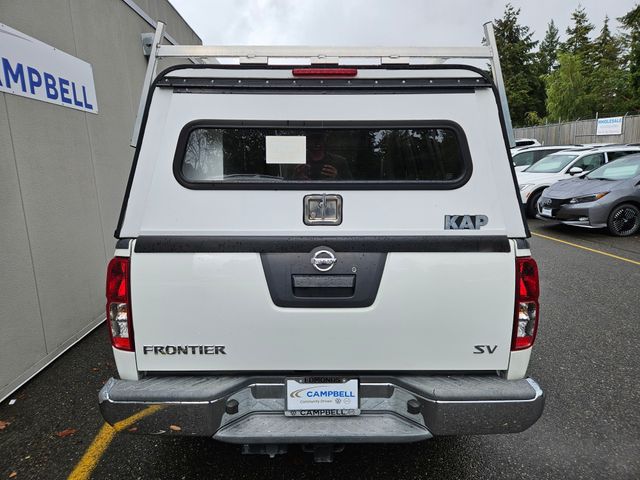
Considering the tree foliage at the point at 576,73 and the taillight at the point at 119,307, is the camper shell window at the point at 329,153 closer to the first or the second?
the taillight at the point at 119,307

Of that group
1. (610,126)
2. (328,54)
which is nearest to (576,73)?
(610,126)

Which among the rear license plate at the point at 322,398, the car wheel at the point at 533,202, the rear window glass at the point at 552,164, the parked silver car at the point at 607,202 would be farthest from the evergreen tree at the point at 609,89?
the rear license plate at the point at 322,398

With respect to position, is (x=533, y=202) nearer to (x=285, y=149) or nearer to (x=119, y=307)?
(x=285, y=149)

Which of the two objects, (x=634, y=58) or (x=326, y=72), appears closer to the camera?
(x=326, y=72)

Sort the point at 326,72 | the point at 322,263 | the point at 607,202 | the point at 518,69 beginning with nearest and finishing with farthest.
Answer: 1. the point at 322,263
2. the point at 326,72
3. the point at 607,202
4. the point at 518,69

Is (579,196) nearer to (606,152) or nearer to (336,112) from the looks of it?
(606,152)

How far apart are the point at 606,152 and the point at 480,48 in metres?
11.2

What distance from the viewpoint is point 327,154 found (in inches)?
83.4

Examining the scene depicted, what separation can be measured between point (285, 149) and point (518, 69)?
60838 mm

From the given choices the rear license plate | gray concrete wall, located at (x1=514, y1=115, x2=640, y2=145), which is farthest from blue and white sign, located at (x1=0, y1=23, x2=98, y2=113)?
gray concrete wall, located at (x1=514, y1=115, x2=640, y2=145)

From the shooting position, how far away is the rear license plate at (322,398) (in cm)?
203

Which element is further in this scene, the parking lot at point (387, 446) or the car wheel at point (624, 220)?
the car wheel at point (624, 220)

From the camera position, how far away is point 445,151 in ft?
6.97

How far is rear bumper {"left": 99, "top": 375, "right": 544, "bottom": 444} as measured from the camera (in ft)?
6.35
